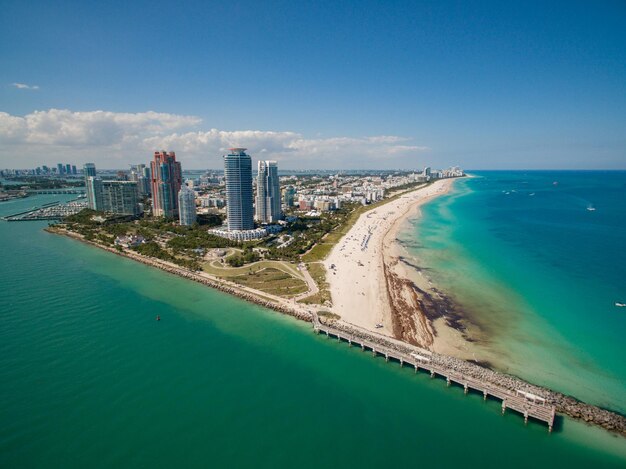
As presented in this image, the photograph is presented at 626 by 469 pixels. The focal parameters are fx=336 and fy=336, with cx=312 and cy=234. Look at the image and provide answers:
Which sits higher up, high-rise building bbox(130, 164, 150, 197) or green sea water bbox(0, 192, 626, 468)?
high-rise building bbox(130, 164, 150, 197)

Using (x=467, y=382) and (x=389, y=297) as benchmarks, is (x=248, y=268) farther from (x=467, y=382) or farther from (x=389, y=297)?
(x=467, y=382)

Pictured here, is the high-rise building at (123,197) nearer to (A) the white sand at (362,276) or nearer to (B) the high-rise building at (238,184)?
(B) the high-rise building at (238,184)

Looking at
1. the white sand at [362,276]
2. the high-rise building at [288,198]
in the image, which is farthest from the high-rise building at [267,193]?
the high-rise building at [288,198]

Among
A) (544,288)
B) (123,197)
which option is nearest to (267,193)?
(123,197)

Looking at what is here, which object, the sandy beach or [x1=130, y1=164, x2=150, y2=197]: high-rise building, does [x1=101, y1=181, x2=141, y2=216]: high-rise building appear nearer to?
[x1=130, y1=164, x2=150, y2=197]: high-rise building

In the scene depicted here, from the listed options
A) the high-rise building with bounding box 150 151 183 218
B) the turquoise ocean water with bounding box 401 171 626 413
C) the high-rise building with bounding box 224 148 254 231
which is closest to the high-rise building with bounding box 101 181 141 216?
the high-rise building with bounding box 150 151 183 218

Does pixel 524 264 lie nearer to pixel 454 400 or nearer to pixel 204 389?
pixel 454 400
